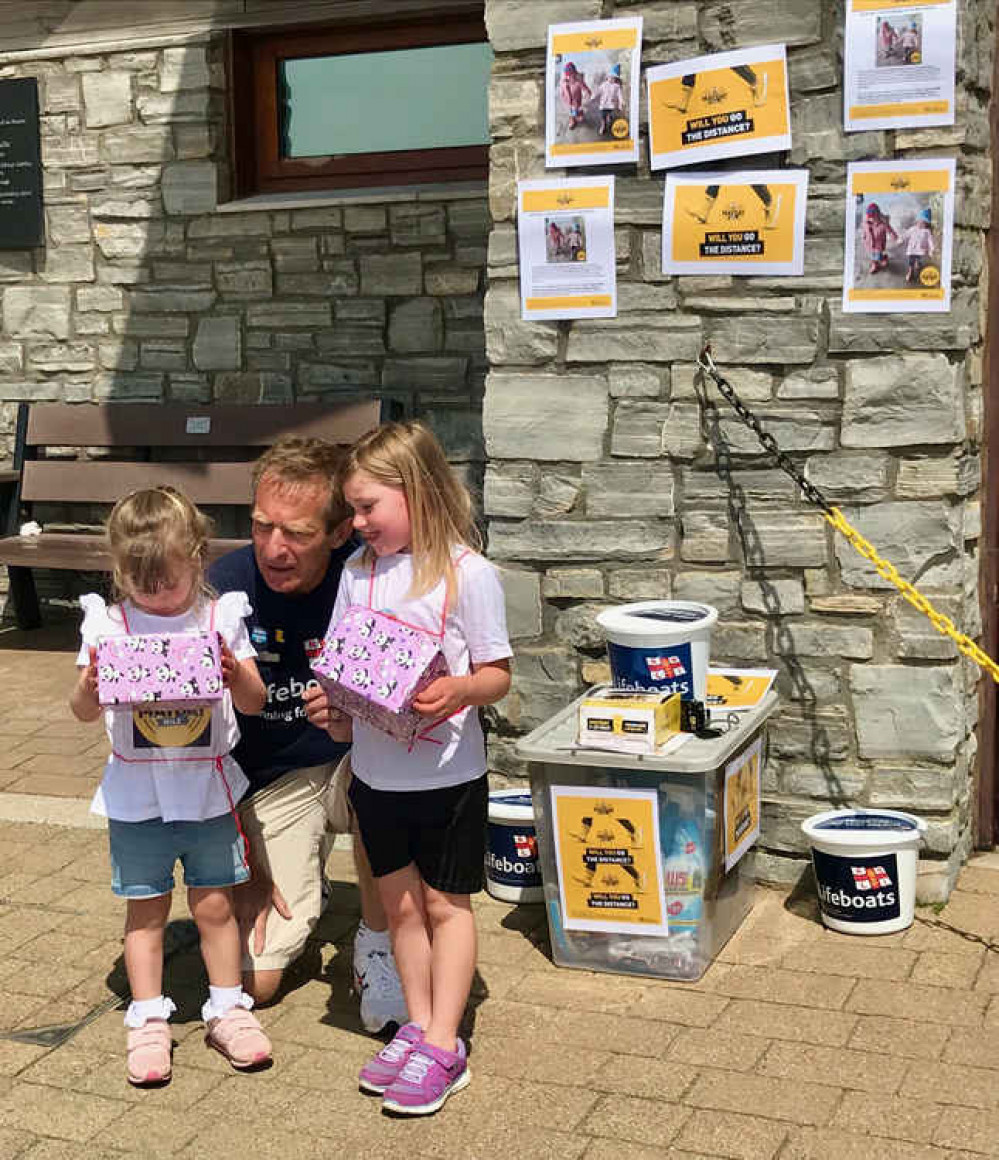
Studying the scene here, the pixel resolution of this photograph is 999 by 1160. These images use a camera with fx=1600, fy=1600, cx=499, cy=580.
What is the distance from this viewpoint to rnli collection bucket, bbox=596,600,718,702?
13.6 feet

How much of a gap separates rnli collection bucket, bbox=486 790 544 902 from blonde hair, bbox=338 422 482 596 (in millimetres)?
1221

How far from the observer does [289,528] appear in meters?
3.79

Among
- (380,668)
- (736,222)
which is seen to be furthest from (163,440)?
(380,668)

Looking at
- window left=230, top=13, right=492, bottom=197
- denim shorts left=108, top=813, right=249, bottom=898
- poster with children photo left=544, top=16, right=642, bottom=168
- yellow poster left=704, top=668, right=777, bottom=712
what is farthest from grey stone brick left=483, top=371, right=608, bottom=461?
window left=230, top=13, right=492, bottom=197

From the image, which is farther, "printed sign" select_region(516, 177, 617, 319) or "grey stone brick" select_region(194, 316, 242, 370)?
"grey stone brick" select_region(194, 316, 242, 370)

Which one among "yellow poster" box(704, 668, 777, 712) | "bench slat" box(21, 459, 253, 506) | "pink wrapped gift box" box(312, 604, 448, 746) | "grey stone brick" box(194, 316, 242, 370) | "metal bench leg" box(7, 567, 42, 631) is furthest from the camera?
"metal bench leg" box(7, 567, 42, 631)

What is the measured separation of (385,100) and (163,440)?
2.05 m

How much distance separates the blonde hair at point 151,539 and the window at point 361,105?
14.8 ft

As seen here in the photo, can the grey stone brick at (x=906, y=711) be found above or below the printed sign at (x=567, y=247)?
below

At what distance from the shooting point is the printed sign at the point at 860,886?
4207 mm

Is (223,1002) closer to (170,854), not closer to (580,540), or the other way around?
(170,854)

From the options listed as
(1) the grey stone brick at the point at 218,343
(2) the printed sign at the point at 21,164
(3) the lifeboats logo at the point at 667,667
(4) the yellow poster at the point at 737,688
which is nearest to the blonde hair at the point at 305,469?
(3) the lifeboats logo at the point at 667,667

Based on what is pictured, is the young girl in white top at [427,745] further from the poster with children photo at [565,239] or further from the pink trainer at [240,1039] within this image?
the poster with children photo at [565,239]

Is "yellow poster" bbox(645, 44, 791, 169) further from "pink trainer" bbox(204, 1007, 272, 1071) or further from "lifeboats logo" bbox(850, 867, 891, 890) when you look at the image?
"pink trainer" bbox(204, 1007, 272, 1071)
